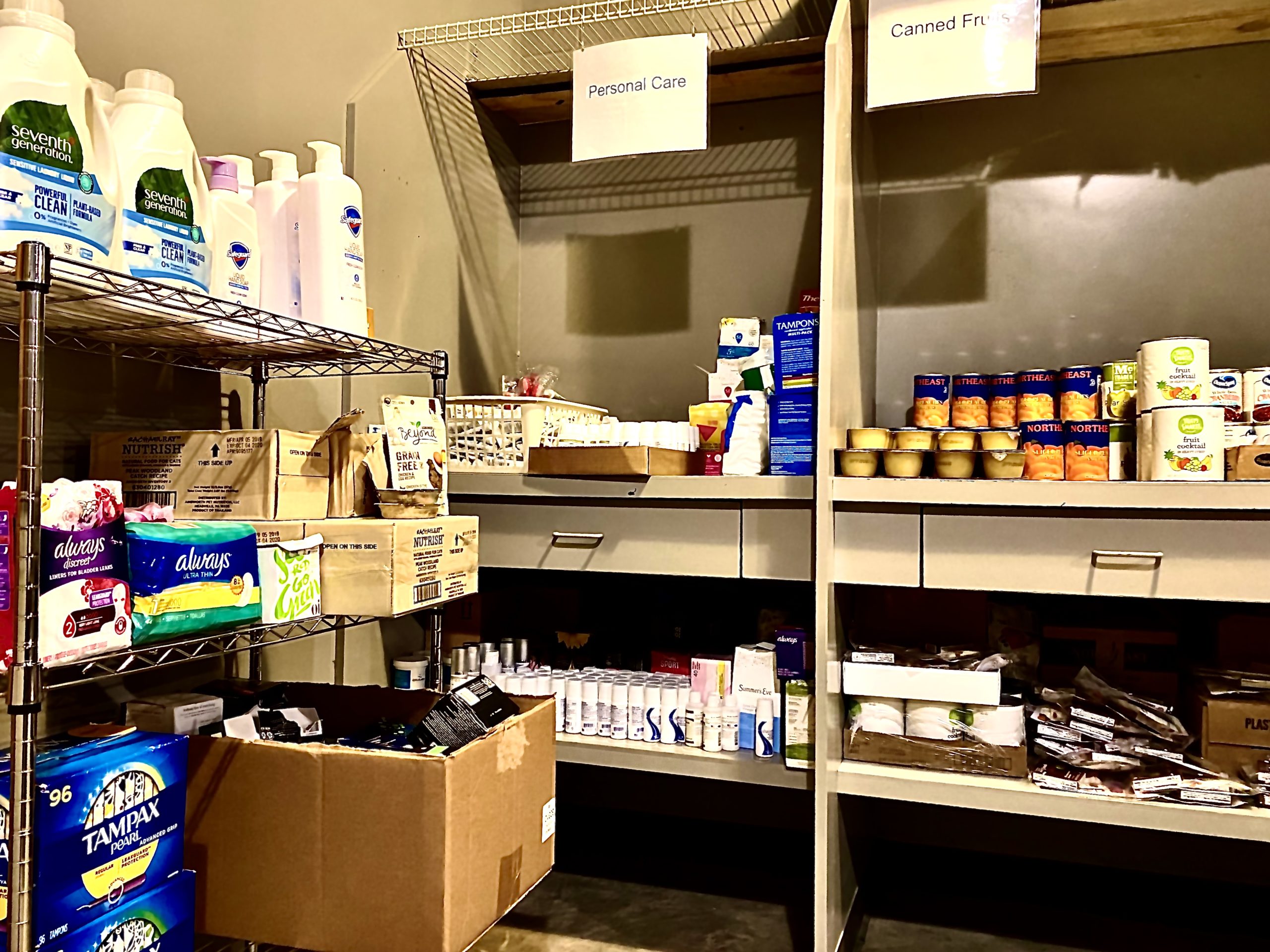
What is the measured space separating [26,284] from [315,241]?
56 centimetres

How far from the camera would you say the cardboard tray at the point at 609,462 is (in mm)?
1902

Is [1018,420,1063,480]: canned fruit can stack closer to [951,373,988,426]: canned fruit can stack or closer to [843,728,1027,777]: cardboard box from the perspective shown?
[951,373,988,426]: canned fruit can stack

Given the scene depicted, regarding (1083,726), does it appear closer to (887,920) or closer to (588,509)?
(887,920)

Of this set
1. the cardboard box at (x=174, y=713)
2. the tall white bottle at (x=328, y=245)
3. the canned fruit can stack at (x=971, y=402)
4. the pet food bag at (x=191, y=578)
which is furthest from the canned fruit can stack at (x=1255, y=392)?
the cardboard box at (x=174, y=713)

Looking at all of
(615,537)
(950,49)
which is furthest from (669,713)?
(950,49)

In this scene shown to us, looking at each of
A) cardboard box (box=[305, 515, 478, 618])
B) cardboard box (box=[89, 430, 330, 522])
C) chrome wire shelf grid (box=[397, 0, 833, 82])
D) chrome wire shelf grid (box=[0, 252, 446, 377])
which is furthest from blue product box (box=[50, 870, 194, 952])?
chrome wire shelf grid (box=[397, 0, 833, 82])

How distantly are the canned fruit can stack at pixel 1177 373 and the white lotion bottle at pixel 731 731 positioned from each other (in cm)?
98

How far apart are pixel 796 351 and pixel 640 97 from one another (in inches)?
26.0

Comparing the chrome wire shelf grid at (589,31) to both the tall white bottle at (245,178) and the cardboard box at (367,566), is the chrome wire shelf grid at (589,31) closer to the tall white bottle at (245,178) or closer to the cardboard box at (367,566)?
the tall white bottle at (245,178)

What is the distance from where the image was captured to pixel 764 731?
6.24ft

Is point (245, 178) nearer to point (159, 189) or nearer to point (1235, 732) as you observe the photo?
point (159, 189)

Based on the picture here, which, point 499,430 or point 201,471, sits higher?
point 499,430

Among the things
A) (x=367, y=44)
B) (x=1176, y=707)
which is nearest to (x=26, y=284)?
(x=367, y=44)

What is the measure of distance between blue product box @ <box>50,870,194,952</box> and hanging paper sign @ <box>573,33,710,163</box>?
1.56 m
